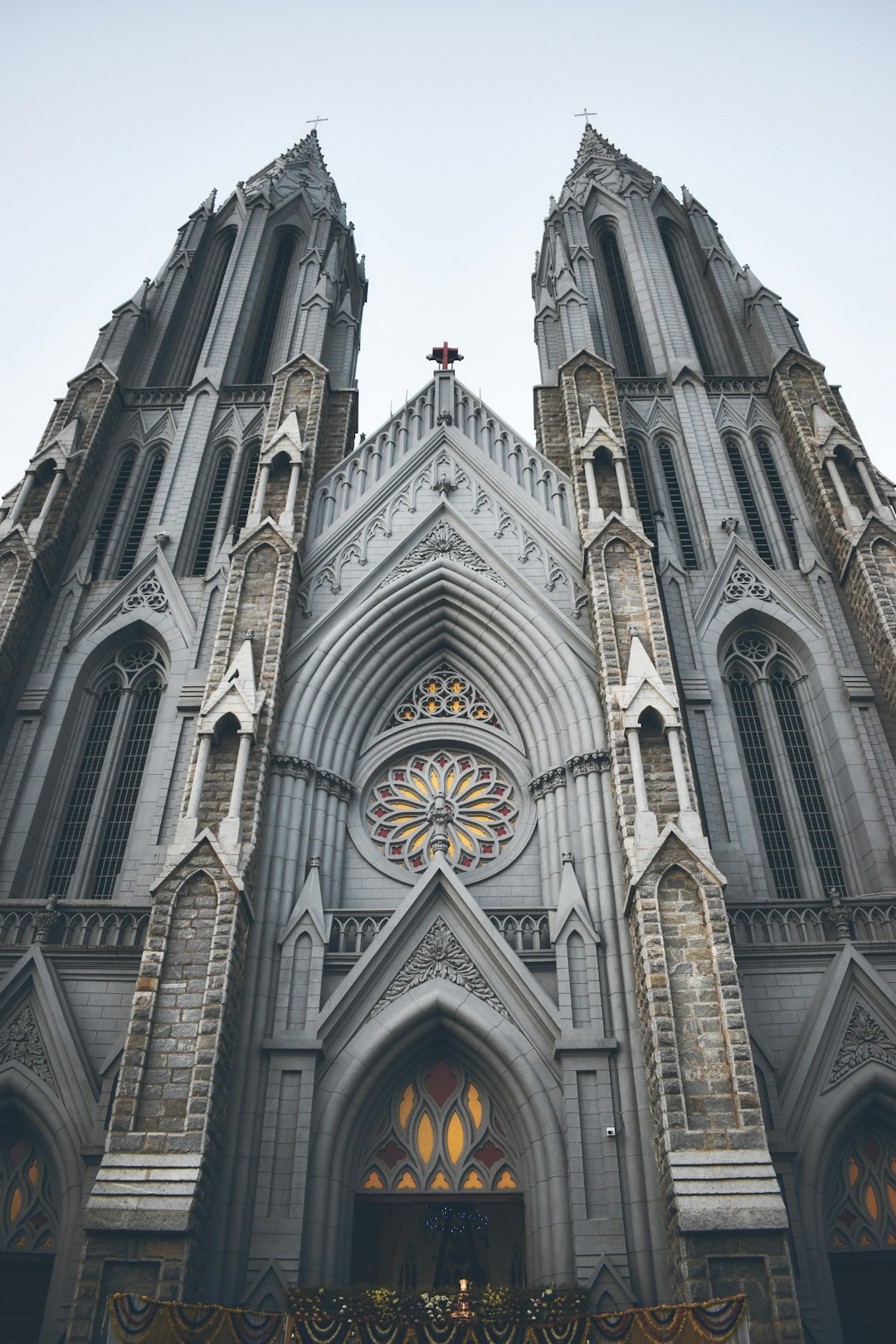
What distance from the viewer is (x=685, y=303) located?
26547 millimetres

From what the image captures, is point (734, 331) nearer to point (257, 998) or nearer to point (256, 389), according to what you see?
point (256, 389)

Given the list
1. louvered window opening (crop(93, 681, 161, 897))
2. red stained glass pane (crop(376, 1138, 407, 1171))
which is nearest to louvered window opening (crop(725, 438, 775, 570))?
louvered window opening (crop(93, 681, 161, 897))

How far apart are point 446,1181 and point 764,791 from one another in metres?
7.88

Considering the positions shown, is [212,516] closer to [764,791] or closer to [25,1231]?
[764,791]

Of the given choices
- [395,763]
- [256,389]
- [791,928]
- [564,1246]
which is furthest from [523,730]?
[256,389]

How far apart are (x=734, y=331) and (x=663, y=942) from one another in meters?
17.5

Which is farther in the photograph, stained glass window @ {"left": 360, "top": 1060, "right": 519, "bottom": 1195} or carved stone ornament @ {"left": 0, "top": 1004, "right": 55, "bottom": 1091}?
carved stone ornament @ {"left": 0, "top": 1004, "right": 55, "bottom": 1091}

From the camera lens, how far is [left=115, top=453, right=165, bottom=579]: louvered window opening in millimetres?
20219

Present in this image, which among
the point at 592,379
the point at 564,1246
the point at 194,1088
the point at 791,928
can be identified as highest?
the point at 592,379

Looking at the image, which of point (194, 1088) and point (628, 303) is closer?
point (194, 1088)

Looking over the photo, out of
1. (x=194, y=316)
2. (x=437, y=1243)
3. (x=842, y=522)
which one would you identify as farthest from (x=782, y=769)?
(x=194, y=316)

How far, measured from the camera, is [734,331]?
25094 mm

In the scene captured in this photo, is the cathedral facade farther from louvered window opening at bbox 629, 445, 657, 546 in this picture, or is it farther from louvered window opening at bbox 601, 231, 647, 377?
louvered window opening at bbox 601, 231, 647, 377

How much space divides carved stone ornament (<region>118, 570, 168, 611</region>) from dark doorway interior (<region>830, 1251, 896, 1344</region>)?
14454mm
